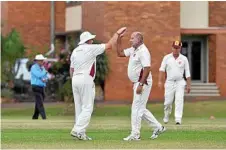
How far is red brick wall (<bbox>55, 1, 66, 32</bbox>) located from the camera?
4237 centimetres

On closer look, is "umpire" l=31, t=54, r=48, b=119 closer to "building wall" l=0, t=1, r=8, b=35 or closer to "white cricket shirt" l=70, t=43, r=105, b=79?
"white cricket shirt" l=70, t=43, r=105, b=79

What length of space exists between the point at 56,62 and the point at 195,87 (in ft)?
22.3

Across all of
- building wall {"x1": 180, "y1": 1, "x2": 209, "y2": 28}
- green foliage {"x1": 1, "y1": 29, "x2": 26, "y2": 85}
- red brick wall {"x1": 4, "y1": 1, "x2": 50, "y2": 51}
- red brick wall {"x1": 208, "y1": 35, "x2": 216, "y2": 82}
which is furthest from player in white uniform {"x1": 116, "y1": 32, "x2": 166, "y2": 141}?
red brick wall {"x1": 4, "y1": 1, "x2": 50, "y2": 51}

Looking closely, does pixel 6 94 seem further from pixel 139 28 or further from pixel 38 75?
pixel 38 75

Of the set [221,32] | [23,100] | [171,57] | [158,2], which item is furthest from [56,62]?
[171,57]

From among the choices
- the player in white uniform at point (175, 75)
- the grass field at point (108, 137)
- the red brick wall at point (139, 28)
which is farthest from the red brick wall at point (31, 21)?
the grass field at point (108, 137)

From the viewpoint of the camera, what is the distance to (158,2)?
33844 millimetres

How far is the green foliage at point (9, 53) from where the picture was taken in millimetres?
35250

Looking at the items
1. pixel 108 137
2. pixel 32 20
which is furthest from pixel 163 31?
pixel 108 137

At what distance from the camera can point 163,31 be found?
34344 mm

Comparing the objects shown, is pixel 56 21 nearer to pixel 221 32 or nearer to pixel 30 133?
pixel 221 32

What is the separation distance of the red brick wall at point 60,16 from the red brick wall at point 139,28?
788cm

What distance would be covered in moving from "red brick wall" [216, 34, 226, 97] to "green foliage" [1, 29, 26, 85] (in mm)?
9251

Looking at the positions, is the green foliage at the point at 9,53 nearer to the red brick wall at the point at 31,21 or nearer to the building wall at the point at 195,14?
the red brick wall at the point at 31,21
